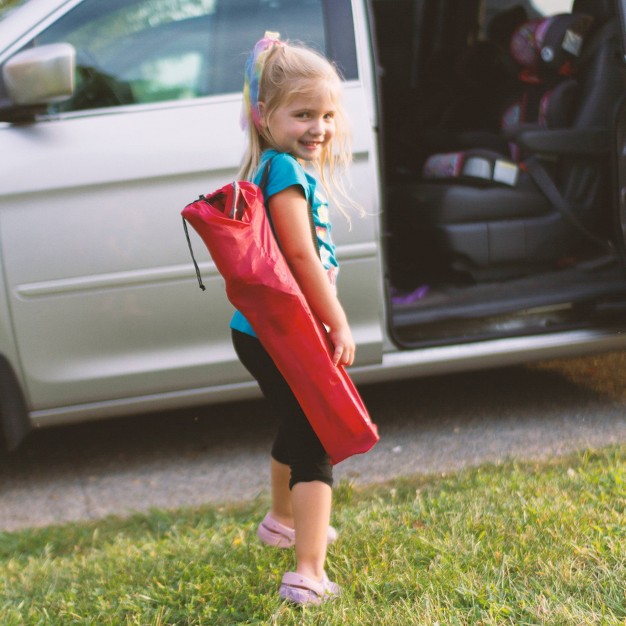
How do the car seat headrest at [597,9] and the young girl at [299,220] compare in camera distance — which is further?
the car seat headrest at [597,9]

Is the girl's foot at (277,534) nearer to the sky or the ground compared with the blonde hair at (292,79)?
nearer to the ground

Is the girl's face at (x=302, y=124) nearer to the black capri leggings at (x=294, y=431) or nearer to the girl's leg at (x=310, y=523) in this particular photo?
the black capri leggings at (x=294, y=431)

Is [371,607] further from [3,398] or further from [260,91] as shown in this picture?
[3,398]

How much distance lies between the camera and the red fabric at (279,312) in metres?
1.89

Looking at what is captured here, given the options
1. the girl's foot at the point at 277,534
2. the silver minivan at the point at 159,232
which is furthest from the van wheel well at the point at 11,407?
the girl's foot at the point at 277,534

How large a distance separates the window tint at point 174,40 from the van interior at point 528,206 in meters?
0.46

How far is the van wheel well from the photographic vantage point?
10.0 ft

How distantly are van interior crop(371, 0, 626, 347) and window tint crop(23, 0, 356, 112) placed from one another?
46 centimetres

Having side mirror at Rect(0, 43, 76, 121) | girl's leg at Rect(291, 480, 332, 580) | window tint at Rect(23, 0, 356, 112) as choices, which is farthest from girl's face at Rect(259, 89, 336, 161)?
window tint at Rect(23, 0, 356, 112)

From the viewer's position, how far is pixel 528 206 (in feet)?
12.9

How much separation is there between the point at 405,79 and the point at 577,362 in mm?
1802

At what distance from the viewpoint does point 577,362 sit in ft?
14.3

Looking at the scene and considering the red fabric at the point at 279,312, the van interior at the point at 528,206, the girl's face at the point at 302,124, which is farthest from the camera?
the van interior at the point at 528,206

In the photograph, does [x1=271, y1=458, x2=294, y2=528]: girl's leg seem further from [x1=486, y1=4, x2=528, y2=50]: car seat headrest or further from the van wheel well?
[x1=486, y1=4, x2=528, y2=50]: car seat headrest
